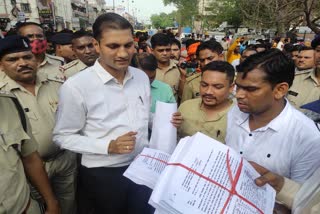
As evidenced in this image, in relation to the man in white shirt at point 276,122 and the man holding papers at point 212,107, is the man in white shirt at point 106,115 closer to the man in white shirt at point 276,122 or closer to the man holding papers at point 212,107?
the man holding papers at point 212,107

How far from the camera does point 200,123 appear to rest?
2219mm

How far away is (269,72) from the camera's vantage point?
1.44m

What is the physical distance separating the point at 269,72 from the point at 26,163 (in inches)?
61.2

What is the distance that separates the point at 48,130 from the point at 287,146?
1.89 m

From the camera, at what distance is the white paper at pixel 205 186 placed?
106 cm

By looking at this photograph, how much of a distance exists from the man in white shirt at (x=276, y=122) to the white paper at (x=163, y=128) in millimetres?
575

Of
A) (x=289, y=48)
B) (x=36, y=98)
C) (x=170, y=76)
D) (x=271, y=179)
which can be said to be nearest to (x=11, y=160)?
(x=36, y=98)

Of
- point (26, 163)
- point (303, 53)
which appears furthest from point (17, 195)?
point (303, 53)

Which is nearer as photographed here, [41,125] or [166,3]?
[41,125]

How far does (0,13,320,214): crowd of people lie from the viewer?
4.65 ft

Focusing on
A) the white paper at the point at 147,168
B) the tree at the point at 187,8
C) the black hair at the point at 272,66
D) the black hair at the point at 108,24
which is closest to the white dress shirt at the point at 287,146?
the black hair at the point at 272,66

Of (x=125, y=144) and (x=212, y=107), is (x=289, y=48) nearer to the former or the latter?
(x=212, y=107)

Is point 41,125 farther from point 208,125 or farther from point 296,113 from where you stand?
point 296,113

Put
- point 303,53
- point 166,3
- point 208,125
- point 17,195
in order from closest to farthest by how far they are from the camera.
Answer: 1. point 17,195
2. point 208,125
3. point 303,53
4. point 166,3
